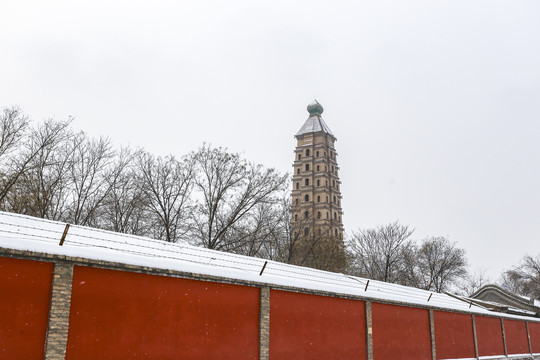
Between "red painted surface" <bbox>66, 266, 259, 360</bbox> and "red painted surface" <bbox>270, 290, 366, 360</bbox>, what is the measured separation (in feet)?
3.50

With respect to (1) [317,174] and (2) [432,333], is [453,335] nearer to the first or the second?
(2) [432,333]

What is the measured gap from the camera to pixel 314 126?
8769 centimetres

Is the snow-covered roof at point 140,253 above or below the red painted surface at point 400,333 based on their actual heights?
above

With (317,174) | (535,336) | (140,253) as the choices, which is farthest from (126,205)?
(317,174)

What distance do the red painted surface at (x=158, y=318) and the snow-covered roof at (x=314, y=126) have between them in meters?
74.0

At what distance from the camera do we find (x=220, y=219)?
108 feet

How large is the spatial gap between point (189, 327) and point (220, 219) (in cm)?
2040

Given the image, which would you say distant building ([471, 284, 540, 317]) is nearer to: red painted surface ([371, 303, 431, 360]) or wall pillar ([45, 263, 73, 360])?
red painted surface ([371, 303, 431, 360])

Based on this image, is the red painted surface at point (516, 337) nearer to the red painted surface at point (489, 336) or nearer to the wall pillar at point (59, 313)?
the red painted surface at point (489, 336)

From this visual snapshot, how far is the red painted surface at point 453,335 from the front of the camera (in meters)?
22.8

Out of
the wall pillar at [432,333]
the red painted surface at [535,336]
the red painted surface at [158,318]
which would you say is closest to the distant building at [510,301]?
the red painted surface at [535,336]

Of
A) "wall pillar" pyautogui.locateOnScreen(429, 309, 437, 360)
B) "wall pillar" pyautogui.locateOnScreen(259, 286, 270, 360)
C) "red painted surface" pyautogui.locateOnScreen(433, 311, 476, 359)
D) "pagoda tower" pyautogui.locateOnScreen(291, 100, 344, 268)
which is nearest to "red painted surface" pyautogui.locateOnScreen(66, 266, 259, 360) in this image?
"wall pillar" pyautogui.locateOnScreen(259, 286, 270, 360)

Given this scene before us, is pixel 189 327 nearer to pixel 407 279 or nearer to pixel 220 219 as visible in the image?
pixel 220 219

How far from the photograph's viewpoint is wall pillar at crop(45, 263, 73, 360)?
10.1m
